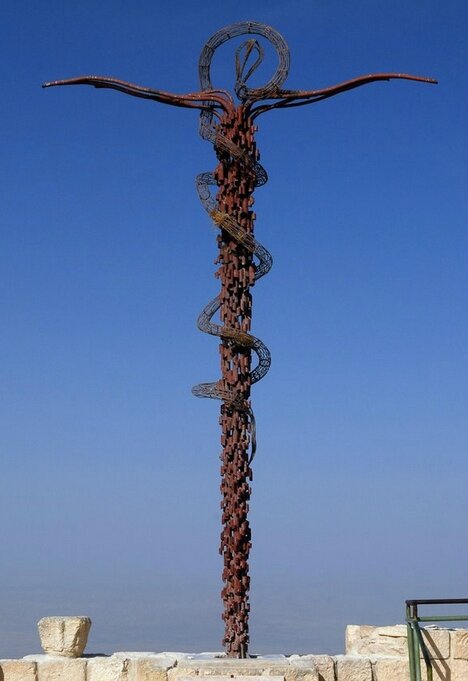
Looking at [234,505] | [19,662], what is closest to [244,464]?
[234,505]

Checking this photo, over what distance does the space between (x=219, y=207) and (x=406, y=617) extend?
591 centimetres

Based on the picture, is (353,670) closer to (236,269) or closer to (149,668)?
(149,668)

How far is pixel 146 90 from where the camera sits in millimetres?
14922

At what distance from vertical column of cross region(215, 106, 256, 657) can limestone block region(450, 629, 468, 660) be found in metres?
2.61

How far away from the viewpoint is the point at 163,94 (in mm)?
14836

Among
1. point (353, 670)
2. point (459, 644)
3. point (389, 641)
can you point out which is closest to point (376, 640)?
point (389, 641)

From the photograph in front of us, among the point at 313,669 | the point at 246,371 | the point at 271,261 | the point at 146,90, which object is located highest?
the point at 146,90

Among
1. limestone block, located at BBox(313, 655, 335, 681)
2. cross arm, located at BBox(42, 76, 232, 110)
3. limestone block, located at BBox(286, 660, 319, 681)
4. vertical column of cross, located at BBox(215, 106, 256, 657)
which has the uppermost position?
cross arm, located at BBox(42, 76, 232, 110)

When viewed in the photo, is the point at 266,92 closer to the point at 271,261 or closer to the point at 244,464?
the point at 271,261

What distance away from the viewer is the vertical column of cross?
13.8 m

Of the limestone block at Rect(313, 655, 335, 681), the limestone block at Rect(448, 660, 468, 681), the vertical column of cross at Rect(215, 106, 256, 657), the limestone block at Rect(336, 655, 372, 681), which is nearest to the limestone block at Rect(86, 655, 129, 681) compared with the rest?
the vertical column of cross at Rect(215, 106, 256, 657)

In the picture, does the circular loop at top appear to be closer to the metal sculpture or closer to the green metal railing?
the metal sculpture

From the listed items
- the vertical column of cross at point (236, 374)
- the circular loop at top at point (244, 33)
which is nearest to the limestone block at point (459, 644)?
the vertical column of cross at point (236, 374)

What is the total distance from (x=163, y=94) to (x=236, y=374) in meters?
4.05
